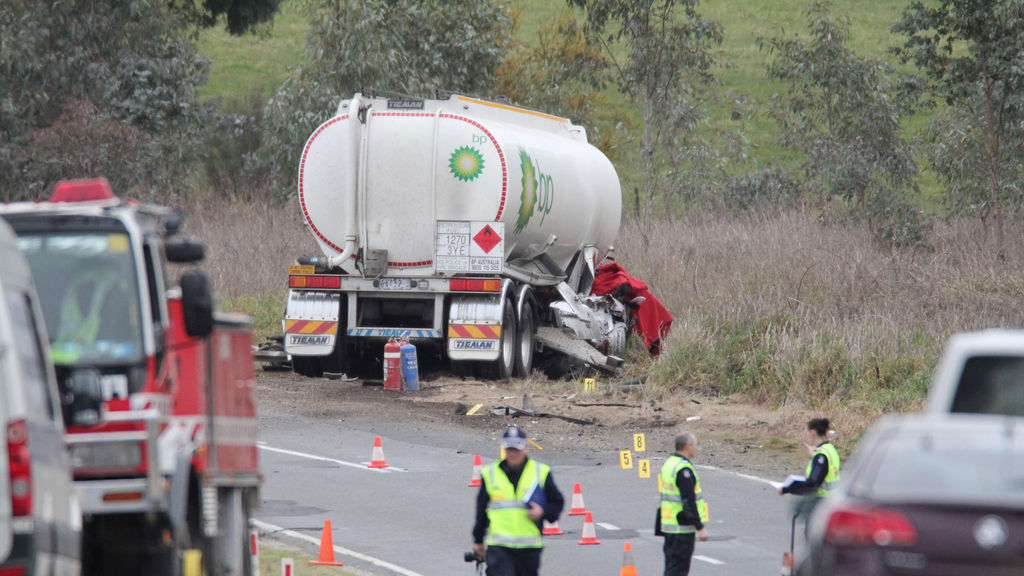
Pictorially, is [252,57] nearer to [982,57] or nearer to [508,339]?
[982,57]

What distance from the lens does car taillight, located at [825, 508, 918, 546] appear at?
5.72 meters

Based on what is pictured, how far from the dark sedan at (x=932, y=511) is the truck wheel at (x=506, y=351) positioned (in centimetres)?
1386

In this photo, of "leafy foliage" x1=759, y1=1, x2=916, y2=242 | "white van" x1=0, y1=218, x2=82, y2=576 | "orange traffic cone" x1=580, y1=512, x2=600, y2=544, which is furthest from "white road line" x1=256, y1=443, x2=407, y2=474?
"leafy foliage" x1=759, y1=1, x2=916, y2=242

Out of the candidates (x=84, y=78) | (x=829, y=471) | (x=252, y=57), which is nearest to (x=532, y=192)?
(x=829, y=471)

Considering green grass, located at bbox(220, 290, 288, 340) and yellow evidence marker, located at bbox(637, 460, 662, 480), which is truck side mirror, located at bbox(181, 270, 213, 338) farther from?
green grass, located at bbox(220, 290, 288, 340)

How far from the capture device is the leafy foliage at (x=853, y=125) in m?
33.4

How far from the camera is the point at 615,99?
64.4 metres

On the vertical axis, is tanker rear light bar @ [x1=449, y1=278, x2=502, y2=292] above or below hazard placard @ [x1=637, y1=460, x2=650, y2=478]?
above

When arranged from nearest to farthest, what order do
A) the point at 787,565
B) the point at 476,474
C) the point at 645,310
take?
the point at 787,565, the point at 476,474, the point at 645,310

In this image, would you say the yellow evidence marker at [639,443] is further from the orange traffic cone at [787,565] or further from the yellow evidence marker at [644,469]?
the orange traffic cone at [787,565]

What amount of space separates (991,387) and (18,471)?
4.68m

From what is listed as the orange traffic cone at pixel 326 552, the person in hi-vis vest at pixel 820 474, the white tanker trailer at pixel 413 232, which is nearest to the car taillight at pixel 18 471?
the orange traffic cone at pixel 326 552

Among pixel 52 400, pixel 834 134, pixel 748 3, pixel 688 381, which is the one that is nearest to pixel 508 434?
pixel 52 400

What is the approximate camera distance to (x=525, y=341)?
21.3m
